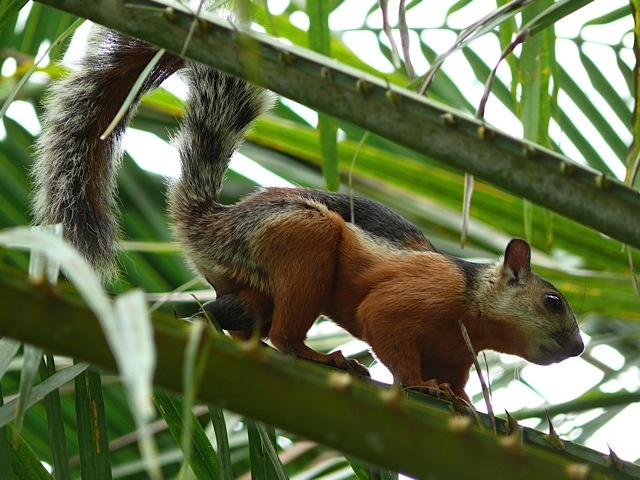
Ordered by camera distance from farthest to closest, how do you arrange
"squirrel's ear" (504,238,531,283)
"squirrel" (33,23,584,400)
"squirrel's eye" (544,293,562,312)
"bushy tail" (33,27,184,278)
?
"squirrel's eye" (544,293,562,312), "squirrel's ear" (504,238,531,283), "squirrel" (33,23,584,400), "bushy tail" (33,27,184,278)

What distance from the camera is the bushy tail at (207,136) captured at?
10.0 feet

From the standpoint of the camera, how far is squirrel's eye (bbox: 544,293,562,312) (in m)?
3.22

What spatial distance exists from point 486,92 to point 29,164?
7.29 feet

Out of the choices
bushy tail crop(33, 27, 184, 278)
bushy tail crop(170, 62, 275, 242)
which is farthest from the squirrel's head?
bushy tail crop(33, 27, 184, 278)

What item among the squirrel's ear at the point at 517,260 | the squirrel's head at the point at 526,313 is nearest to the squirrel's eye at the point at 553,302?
the squirrel's head at the point at 526,313

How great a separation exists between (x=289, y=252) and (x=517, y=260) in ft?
2.88

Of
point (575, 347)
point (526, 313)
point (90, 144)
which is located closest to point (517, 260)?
point (526, 313)

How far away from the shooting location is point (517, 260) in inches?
127

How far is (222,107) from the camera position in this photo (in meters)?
3.08

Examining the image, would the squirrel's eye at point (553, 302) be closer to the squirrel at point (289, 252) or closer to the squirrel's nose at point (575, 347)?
the squirrel at point (289, 252)

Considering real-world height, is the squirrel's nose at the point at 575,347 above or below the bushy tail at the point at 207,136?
below

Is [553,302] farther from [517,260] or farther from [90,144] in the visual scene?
[90,144]

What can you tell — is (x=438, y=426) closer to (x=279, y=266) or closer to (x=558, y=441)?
(x=558, y=441)

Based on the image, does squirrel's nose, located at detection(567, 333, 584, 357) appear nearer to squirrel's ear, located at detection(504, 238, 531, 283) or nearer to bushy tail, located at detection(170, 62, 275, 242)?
squirrel's ear, located at detection(504, 238, 531, 283)
